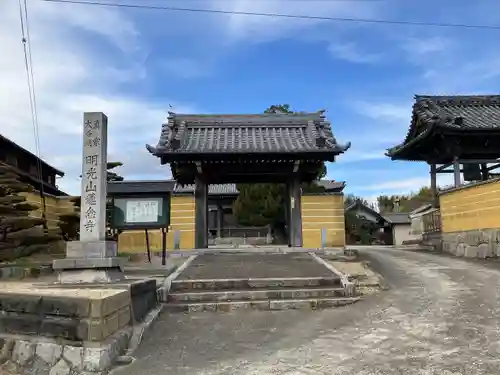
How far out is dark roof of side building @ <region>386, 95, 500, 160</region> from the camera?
17.0 metres

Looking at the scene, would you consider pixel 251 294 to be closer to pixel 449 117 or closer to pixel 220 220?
pixel 449 117

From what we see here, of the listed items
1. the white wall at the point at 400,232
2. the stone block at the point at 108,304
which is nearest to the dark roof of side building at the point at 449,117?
the stone block at the point at 108,304

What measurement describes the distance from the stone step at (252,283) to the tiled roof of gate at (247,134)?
6.33 m

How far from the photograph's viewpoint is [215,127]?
16969 millimetres

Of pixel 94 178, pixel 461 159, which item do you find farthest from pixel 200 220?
pixel 461 159

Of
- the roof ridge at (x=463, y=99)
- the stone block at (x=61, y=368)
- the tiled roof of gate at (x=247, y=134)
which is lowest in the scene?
the stone block at (x=61, y=368)

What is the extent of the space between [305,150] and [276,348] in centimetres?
961

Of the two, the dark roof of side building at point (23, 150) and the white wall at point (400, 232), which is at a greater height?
the dark roof of side building at point (23, 150)

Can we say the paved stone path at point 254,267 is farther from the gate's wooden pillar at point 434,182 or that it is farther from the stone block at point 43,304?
the gate's wooden pillar at point 434,182

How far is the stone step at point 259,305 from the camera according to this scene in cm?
757

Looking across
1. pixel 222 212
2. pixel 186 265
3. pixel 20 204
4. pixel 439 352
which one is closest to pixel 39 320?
pixel 439 352

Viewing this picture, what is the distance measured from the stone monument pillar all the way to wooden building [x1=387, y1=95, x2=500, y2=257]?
11229 millimetres

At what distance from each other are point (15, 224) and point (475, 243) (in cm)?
1399

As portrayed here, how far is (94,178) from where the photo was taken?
29.1 feet
